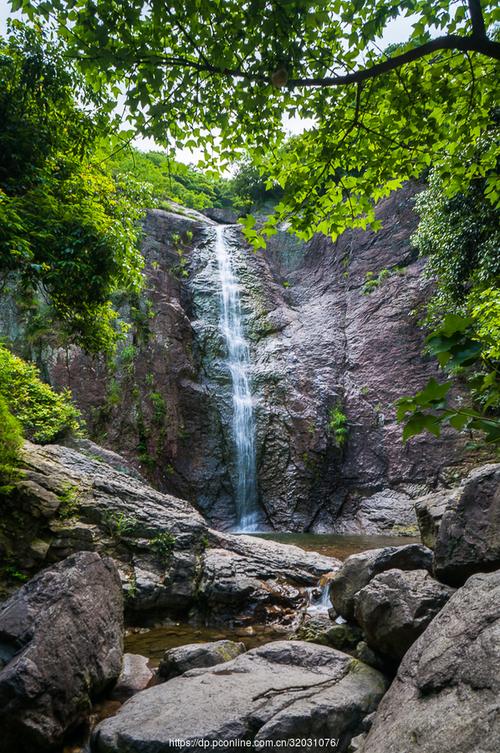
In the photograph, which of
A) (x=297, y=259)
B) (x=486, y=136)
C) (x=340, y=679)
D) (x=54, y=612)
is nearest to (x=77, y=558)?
(x=54, y=612)

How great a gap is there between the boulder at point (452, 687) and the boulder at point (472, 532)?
0.90 meters

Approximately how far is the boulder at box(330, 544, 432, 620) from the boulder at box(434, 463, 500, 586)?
0.63 m

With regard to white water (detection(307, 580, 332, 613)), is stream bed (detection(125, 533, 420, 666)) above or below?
below

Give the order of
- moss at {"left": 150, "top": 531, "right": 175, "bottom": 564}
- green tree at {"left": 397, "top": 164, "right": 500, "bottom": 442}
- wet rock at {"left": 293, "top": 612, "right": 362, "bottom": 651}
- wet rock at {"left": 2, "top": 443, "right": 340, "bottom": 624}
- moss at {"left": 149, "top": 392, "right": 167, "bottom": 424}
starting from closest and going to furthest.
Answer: wet rock at {"left": 293, "top": 612, "right": 362, "bottom": 651}, wet rock at {"left": 2, "top": 443, "right": 340, "bottom": 624}, moss at {"left": 150, "top": 531, "right": 175, "bottom": 564}, green tree at {"left": 397, "top": 164, "right": 500, "bottom": 442}, moss at {"left": 149, "top": 392, "right": 167, "bottom": 424}

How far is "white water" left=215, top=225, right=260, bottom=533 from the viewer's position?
15039 millimetres

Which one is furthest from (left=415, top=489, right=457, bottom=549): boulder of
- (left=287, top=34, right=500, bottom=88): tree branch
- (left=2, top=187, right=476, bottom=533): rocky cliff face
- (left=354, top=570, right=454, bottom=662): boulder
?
(left=2, top=187, right=476, bottom=533): rocky cliff face

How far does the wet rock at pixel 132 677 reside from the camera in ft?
13.2

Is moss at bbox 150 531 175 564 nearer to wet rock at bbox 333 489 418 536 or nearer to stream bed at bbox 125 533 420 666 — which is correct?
stream bed at bbox 125 533 420 666

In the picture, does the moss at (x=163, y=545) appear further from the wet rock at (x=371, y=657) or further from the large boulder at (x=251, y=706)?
the wet rock at (x=371, y=657)

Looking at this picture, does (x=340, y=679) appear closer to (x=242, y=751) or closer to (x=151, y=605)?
(x=242, y=751)

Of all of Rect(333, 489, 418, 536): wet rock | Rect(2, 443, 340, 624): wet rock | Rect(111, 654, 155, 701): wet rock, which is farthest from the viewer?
Rect(333, 489, 418, 536): wet rock

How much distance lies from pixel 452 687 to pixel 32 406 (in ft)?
27.9

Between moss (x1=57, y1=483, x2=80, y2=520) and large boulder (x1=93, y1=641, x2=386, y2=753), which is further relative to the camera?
moss (x1=57, y1=483, x2=80, y2=520)

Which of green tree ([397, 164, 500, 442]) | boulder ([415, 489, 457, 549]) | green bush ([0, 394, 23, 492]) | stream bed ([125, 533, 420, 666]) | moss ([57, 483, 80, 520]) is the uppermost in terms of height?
green tree ([397, 164, 500, 442])
